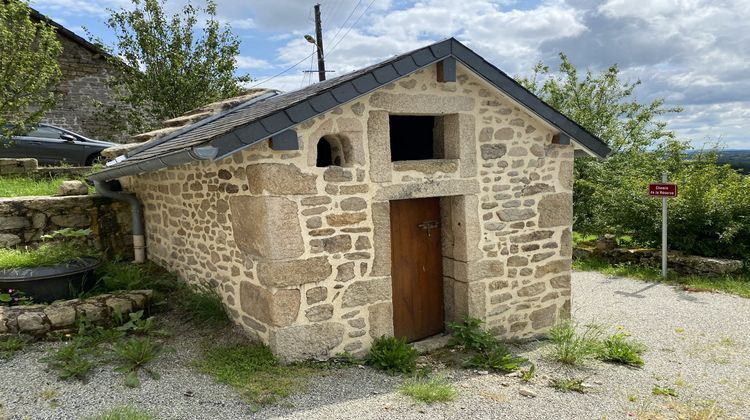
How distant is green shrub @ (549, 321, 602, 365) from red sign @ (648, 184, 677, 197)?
15.2ft

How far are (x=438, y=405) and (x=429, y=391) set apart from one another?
0.15 metres

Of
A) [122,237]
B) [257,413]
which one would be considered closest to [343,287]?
[257,413]

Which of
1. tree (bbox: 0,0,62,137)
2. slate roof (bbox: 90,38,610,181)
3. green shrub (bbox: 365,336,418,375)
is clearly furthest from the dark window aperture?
tree (bbox: 0,0,62,137)

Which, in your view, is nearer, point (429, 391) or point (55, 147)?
point (429, 391)

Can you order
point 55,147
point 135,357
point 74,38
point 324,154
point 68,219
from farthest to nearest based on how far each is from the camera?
point 74,38, point 55,147, point 68,219, point 324,154, point 135,357

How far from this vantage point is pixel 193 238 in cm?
605

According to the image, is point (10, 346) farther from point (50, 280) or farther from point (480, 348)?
point (480, 348)

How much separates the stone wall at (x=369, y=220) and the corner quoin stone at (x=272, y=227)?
0.04ft

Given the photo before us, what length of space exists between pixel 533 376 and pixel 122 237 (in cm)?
621

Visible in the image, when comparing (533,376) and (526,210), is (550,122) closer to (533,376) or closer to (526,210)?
(526,210)

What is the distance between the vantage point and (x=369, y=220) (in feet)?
16.6

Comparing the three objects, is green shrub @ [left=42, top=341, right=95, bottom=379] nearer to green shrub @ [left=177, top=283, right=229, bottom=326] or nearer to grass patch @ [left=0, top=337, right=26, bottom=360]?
grass patch @ [left=0, top=337, right=26, bottom=360]

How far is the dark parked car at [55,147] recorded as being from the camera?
10.7 metres

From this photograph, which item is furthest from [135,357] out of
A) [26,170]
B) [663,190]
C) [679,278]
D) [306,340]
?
[679,278]
